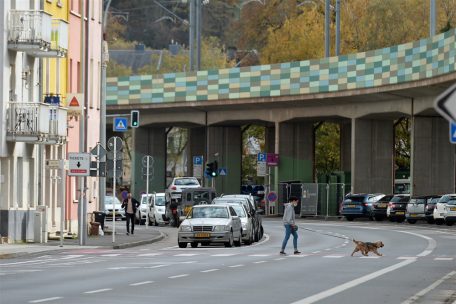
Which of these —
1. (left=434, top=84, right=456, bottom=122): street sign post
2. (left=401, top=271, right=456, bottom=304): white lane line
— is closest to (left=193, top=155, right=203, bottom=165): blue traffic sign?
(left=401, top=271, right=456, bottom=304): white lane line

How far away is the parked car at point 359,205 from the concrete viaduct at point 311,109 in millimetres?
2450

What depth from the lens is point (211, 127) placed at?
105 metres

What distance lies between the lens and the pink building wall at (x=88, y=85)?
5903cm

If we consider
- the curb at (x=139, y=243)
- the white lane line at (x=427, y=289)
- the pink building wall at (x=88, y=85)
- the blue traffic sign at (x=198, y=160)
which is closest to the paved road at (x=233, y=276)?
the white lane line at (x=427, y=289)

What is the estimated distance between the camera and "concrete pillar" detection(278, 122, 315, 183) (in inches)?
3893

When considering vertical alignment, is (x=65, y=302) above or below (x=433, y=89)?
below

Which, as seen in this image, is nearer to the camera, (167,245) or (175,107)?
(167,245)

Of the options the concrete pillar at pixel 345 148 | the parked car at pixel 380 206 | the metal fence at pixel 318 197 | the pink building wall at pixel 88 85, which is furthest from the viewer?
the concrete pillar at pixel 345 148

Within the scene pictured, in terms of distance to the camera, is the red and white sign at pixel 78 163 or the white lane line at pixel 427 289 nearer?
the white lane line at pixel 427 289

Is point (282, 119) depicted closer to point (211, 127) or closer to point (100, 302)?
point (211, 127)

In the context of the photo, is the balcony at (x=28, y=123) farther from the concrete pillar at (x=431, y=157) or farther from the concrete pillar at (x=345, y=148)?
the concrete pillar at (x=345, y=148)

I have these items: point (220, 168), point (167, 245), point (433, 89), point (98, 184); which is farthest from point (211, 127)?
point (167, 245)

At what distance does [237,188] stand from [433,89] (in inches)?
1186

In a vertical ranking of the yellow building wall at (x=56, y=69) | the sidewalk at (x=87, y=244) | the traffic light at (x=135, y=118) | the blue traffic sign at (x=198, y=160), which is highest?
the yellow building wall at (x=56, y=69)
